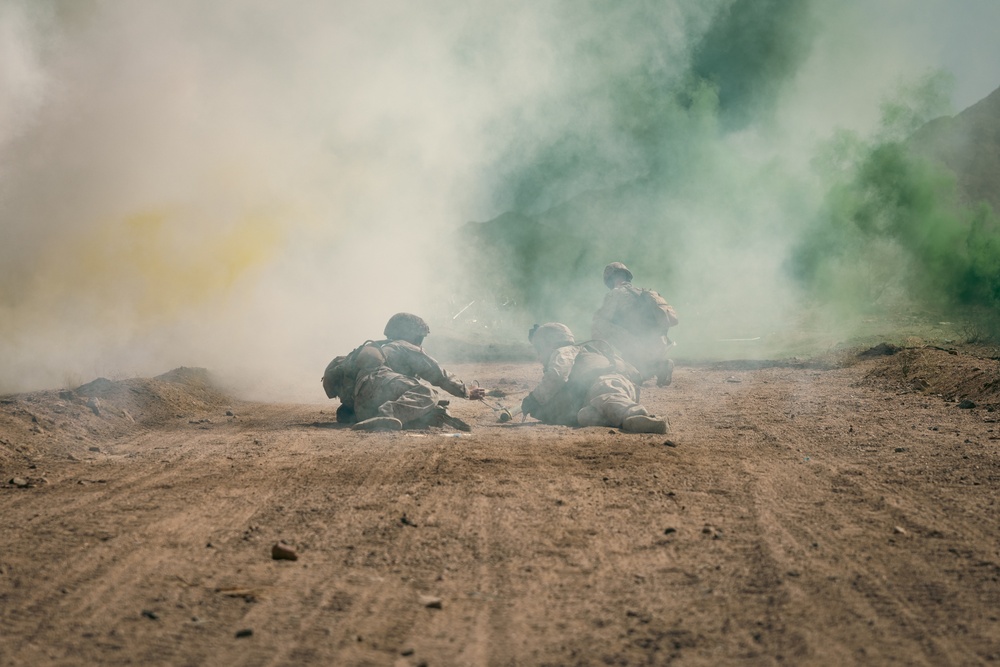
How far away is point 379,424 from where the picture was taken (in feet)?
29.6

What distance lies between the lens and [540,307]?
32.6 m

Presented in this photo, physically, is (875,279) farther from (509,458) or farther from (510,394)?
(509,458)

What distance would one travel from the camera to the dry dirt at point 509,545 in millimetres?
3410

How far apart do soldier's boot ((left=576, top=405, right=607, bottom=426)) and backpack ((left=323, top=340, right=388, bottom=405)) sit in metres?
2.49

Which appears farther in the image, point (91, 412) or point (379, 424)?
point (91, 412)

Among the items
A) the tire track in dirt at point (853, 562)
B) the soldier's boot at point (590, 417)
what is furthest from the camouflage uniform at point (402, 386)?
the tire track in dirt at point (853, 562)

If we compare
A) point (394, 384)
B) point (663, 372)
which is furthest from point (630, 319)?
point (394, 384)

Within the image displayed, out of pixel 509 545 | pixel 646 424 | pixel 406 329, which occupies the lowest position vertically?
pixel 509 545

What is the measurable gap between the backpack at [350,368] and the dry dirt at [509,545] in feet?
3.72

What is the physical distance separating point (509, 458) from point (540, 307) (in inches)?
1005

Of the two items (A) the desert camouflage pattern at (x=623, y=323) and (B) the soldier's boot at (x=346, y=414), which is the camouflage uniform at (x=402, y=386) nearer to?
(B) the soldier's boot at (x=346, y=414)

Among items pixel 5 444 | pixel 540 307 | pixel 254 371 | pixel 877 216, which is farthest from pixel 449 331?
pixel 5 444

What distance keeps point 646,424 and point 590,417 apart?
886 mm

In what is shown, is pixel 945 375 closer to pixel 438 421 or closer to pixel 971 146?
pixel 438 421
